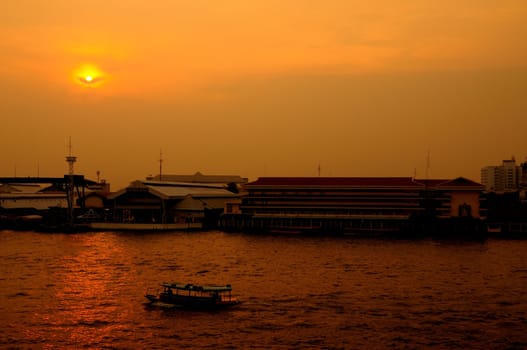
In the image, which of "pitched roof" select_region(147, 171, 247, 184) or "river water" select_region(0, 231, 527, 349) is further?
"pitched roof" select_region(147, 171, 247, 184)

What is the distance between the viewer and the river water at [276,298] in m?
20.8

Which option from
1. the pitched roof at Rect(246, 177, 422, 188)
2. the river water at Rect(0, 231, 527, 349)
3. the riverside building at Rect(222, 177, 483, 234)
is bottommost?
the river water at Rect(0, 231, 527, 349)

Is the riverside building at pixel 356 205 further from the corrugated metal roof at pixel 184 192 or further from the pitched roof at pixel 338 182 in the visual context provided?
the corrugated metal roof at pixel 184 192

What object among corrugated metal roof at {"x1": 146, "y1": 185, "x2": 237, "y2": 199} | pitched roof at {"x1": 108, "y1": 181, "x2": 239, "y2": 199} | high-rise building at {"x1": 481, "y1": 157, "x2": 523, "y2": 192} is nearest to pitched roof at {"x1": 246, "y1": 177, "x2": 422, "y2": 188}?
corrugated metal roof at {"x1": 146, "y1": 185, "x2": 237, "y2": 199}

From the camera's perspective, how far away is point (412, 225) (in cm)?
6309

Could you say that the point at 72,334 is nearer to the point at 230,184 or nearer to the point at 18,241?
the point at 18,241

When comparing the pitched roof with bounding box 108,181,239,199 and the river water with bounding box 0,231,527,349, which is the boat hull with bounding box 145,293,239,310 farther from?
the pitched roof with bounding box 108,181,239,199

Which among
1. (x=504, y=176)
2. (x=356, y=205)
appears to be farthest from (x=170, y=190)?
(x=504, y=176)

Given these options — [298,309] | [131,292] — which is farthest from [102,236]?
[298,309]

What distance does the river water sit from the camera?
2084cm

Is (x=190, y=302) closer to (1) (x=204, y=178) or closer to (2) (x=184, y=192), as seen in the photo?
(2) (x=184, y=192)

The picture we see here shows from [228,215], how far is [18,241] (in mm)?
23319

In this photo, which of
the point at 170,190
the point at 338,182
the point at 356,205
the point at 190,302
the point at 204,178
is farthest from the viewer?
the point at 204,178

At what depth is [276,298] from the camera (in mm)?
26672
